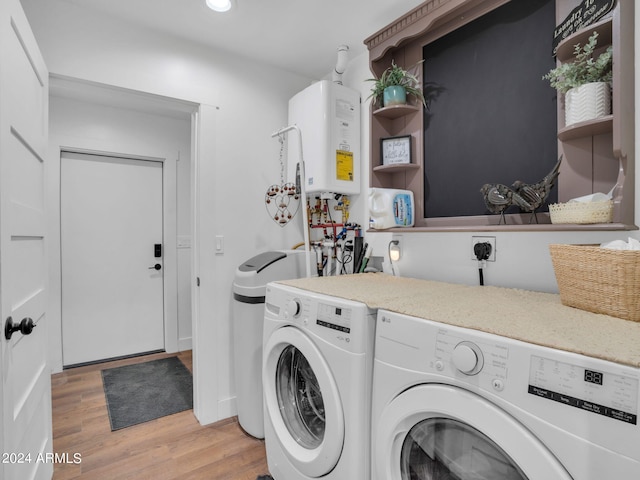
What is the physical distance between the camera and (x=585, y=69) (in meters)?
1.12

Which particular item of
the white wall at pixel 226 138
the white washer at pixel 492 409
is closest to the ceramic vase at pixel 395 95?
the white wall at pixel 226 138

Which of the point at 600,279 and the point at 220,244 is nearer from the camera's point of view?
the point at 600,279

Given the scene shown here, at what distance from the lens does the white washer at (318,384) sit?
109 cm

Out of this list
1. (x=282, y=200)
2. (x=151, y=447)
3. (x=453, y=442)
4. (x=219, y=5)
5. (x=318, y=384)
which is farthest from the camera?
(x=282, y=200)

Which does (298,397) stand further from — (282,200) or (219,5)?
(219,5)

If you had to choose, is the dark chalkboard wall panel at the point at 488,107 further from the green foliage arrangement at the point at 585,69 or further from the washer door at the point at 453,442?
the washer door at the point at 453,442

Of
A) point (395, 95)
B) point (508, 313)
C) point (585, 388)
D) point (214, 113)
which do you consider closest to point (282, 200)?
point (214, 113)

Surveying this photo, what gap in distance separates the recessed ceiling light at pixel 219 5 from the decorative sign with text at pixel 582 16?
4.96ft

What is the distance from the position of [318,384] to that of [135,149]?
286 cm

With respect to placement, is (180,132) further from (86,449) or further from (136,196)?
(86,449)

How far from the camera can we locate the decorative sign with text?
1096mm

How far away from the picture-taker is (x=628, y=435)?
564 millimetres

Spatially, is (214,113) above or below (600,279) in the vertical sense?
above

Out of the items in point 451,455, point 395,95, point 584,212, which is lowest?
point 451,455
